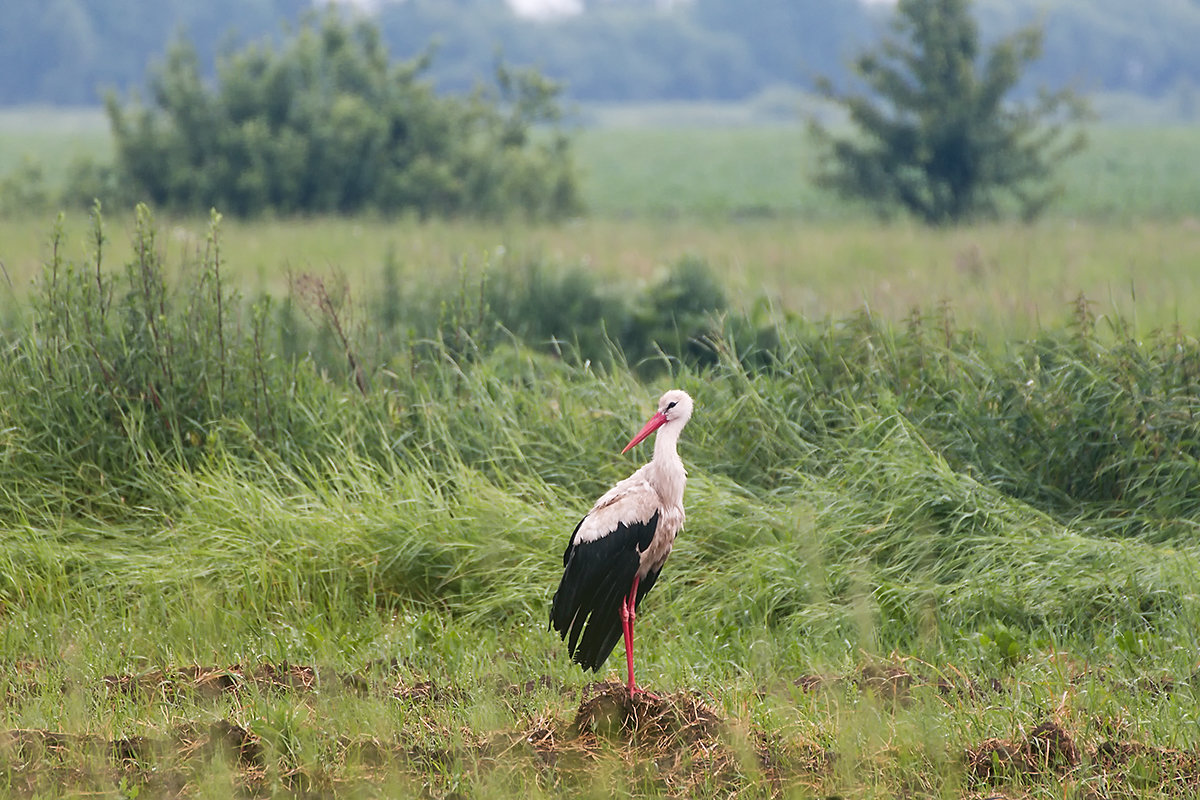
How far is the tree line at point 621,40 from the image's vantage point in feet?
506

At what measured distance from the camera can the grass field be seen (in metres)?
3.75

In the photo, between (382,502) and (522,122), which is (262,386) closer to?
(382,502)

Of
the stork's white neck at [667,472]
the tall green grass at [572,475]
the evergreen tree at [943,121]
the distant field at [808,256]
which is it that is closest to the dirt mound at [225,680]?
the tall green grass at [572,475]

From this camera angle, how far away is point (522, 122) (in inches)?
979

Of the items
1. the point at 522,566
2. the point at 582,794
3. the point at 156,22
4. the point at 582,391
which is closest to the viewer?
the point at 582,794

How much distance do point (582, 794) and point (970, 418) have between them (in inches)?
142

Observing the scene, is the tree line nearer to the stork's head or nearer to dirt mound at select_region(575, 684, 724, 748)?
the stork's head

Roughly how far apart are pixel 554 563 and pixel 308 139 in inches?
674

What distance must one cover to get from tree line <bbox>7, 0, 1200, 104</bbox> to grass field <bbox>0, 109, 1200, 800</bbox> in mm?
149619

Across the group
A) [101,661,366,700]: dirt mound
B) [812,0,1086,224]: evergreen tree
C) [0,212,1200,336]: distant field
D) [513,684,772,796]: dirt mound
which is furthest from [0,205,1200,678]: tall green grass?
[812,0,1086,224]: evergreen tree

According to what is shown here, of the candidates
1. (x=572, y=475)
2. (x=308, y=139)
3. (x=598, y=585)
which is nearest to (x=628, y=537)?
(x=598, y=585)

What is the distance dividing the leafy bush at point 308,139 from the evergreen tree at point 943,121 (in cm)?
600

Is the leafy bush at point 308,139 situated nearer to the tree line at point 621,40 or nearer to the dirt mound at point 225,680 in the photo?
the dirt mound at point 225,680

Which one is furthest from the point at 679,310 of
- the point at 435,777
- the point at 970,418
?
the point at 435,777
